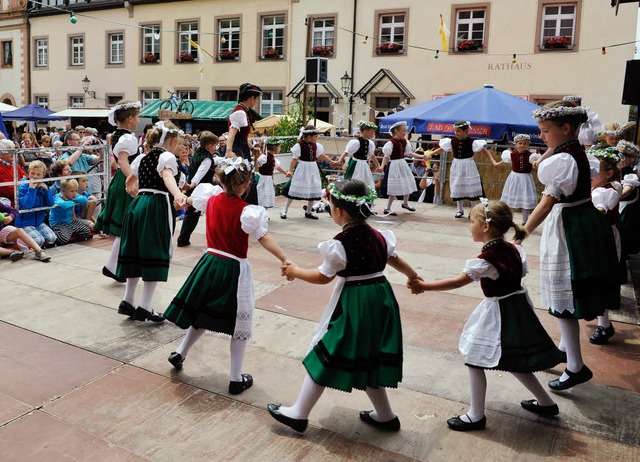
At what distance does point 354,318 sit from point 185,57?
2776 cm

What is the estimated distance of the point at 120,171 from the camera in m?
6.17

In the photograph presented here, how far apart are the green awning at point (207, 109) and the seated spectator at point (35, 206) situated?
18086 millimetres

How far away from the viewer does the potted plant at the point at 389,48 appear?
23672 mm

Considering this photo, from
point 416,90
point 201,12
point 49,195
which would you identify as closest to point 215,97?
point 201,12

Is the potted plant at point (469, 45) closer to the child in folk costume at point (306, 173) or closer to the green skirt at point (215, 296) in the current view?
the child in folk costume at point (306, 173)

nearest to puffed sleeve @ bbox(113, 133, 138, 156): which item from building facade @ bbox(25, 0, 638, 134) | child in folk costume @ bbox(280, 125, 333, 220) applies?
child in folk costume @ bbox(280, 125, 333, 220)

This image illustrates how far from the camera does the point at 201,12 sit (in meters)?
28.1

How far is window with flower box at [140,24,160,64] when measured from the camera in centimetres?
2942

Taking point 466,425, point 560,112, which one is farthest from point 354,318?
point 560,112

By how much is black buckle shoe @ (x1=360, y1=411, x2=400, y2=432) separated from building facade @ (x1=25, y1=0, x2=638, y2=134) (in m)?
16.4

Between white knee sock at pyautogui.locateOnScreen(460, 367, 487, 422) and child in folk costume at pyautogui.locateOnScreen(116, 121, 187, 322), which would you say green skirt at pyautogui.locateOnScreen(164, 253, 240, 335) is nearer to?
child in folk costume at pyautogui.locateOnScreen(116, 121, 187, 322)

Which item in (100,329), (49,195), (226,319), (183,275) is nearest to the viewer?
(226,319)

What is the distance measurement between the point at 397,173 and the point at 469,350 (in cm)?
801

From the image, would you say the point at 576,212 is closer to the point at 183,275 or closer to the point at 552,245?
the point at 552,245
